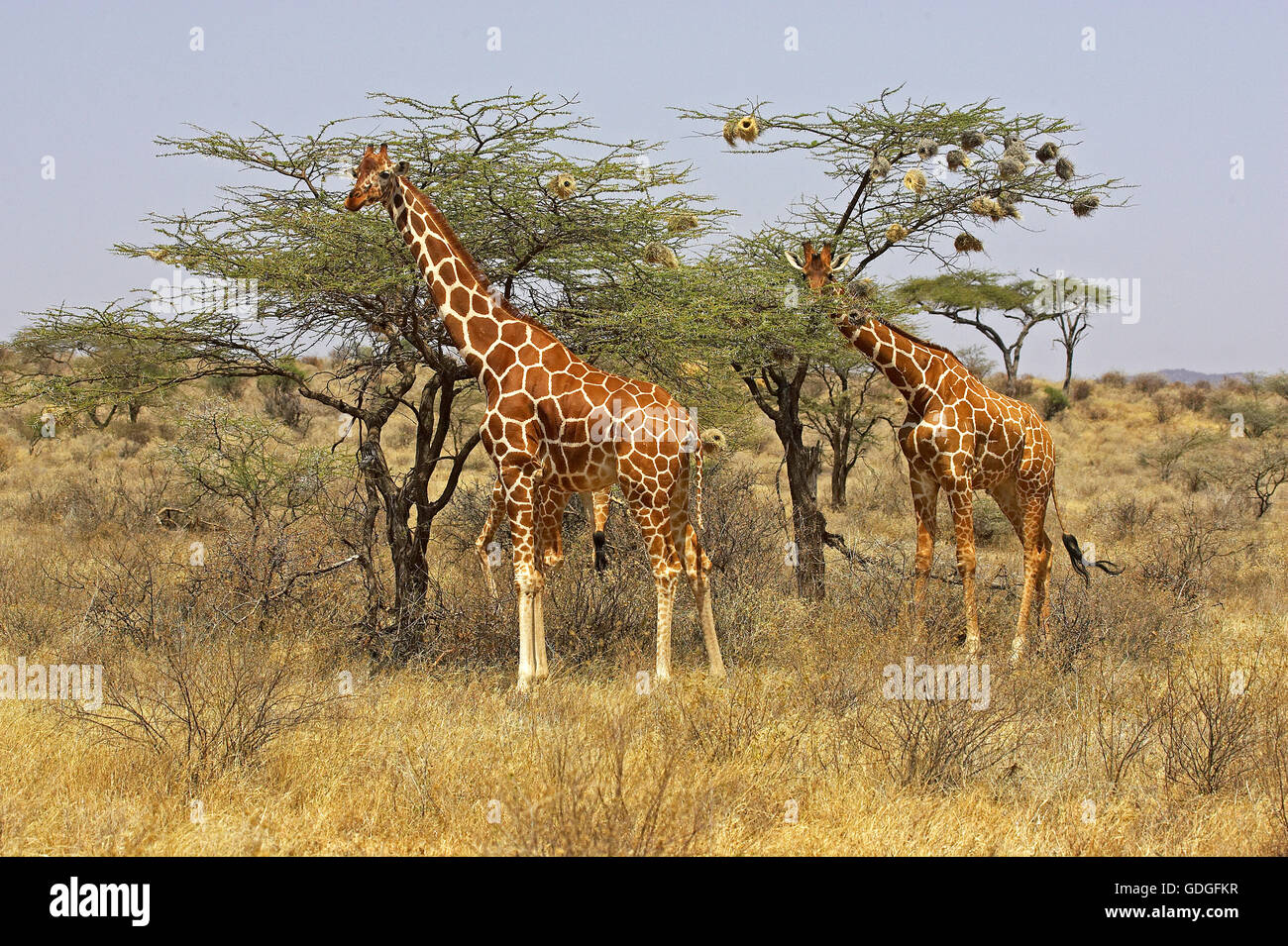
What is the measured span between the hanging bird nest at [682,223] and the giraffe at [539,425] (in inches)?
88.1

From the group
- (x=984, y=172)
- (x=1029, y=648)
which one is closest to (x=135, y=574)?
(x=1029, y=648)

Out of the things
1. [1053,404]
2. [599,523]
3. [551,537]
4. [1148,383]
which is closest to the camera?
[551,537]

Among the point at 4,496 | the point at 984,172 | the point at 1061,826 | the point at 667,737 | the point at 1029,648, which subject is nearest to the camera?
the point at 1061,826

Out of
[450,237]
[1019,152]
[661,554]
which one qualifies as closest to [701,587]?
[661,554]

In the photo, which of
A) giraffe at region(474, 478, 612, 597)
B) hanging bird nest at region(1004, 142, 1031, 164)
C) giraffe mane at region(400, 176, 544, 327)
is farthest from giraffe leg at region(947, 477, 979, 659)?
giraffe mane at region(400, 176, 544, 327)

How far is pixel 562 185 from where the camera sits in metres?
7.98

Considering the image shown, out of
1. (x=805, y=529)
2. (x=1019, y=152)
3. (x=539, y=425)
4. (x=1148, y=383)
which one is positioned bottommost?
(x=1148, y=383)

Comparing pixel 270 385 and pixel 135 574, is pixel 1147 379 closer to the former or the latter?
pixel 270 385

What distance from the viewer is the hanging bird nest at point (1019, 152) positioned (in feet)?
32.7

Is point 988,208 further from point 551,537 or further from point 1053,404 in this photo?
point 1053,404

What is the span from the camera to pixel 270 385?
2784cm

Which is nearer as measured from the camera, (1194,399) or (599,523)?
(599,523)

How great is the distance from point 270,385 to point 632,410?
22737 mm

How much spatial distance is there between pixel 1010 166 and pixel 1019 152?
192 mm
